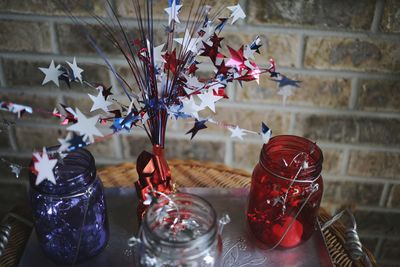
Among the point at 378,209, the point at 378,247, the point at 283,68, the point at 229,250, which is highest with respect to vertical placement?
the point at 283,68

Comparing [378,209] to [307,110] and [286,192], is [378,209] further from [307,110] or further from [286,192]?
[286,192]

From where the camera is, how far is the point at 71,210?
2.28ft

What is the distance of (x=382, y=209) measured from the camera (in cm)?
118

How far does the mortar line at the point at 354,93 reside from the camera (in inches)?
39.1

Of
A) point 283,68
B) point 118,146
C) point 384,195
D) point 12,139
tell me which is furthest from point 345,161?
point 12,139

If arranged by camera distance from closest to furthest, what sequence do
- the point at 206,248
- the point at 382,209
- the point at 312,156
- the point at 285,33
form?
the point at 206,248 → the point at 312,156 → the point at 285,33 → the point at 382,209

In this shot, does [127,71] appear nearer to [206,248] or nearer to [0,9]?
[0,9]

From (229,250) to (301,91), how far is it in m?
0.43

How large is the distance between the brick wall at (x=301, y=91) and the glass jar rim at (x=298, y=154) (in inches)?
10.9

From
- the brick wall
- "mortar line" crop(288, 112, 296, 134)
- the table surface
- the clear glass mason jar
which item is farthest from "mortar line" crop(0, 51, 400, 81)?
the clear glass mason jar

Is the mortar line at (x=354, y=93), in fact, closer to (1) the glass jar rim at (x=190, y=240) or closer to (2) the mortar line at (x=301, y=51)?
(2) the mortar line at (x=301, y=51)

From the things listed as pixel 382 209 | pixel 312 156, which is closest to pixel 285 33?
pixel 312 156

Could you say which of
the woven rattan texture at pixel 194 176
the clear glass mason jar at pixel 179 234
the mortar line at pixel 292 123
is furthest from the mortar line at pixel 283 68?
the clear glass mason jar at pixel 179 234

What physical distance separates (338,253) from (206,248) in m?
0.33
